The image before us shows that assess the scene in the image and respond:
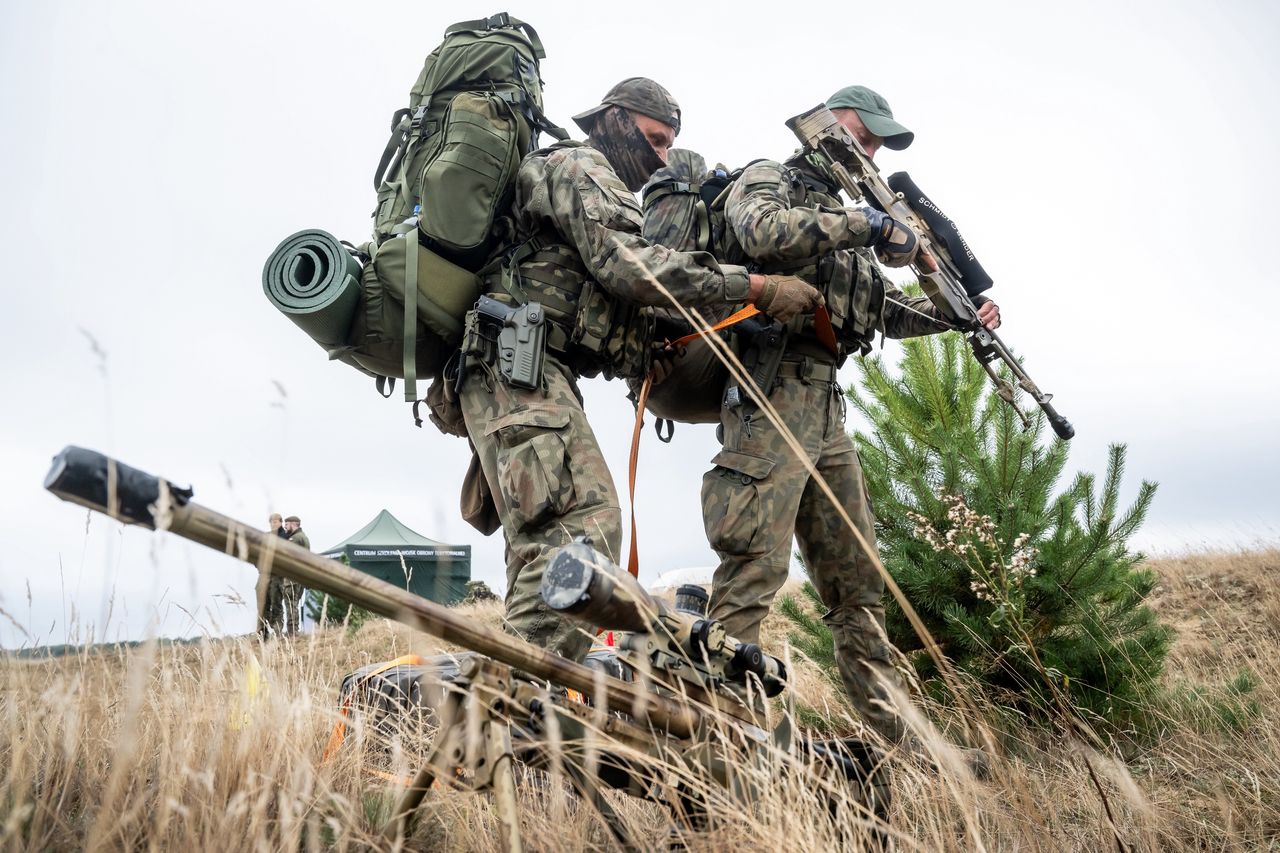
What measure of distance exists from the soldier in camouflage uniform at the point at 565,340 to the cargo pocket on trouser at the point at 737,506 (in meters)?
0.56

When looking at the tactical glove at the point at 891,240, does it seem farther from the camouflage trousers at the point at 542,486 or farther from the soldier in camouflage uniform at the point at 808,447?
the camouflage trousers at the point at 542,486

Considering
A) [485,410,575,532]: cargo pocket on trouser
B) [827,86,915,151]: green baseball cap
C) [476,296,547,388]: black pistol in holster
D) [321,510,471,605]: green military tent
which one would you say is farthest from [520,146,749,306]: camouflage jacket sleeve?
[321,510,471,605]: green military tent

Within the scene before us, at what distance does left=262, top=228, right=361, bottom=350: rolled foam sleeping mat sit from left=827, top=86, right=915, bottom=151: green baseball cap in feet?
8.37

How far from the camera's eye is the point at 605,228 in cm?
301

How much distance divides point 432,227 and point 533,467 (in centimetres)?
91

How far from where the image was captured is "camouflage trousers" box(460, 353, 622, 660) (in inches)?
109

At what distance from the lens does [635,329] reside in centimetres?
346

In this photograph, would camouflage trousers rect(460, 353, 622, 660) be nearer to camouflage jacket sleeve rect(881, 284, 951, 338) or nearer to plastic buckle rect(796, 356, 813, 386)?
plastic buckle rect(796, 356, 813, 386)

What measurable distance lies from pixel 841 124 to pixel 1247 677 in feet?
10.1

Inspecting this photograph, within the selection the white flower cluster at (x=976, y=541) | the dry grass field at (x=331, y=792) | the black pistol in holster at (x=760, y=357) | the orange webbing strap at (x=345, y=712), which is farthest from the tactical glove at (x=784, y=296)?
the orange webbing strap at (x=345, y=712)

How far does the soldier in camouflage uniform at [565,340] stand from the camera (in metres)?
2.86

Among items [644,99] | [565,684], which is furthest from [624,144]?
[565,684]

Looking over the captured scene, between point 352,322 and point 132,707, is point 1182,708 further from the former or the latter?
point 132,707

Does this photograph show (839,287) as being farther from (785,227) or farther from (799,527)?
(799,527)
